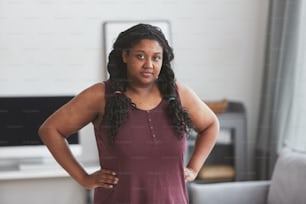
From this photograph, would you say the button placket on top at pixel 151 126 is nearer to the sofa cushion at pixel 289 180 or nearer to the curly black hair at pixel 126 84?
the curly black hair at pixel 126 84

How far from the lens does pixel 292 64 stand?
1635mm

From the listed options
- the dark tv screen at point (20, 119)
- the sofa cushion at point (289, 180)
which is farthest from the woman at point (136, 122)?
the dark tv screen at point (20, 119)

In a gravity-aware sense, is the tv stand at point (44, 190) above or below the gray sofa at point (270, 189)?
below

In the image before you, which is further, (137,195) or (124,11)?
(124,11)

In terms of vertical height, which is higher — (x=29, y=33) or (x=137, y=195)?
(x=29, y=33)

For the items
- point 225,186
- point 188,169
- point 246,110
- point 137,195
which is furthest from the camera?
point 246,110

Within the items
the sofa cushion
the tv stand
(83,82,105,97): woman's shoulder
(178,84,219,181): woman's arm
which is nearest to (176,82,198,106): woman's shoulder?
(178,84,219,181): woman's arm

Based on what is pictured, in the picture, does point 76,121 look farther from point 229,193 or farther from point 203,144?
point 229,193

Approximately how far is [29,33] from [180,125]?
1074 millimetres

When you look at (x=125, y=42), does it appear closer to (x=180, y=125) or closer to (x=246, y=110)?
Answer: (x=180, y=125)

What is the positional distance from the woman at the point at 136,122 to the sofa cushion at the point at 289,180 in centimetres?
65

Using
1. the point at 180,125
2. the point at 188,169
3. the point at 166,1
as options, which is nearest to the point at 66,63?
the point at 166,1

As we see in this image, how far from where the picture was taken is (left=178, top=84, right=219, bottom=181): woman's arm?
77 centimetres

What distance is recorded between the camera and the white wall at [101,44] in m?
1.67
